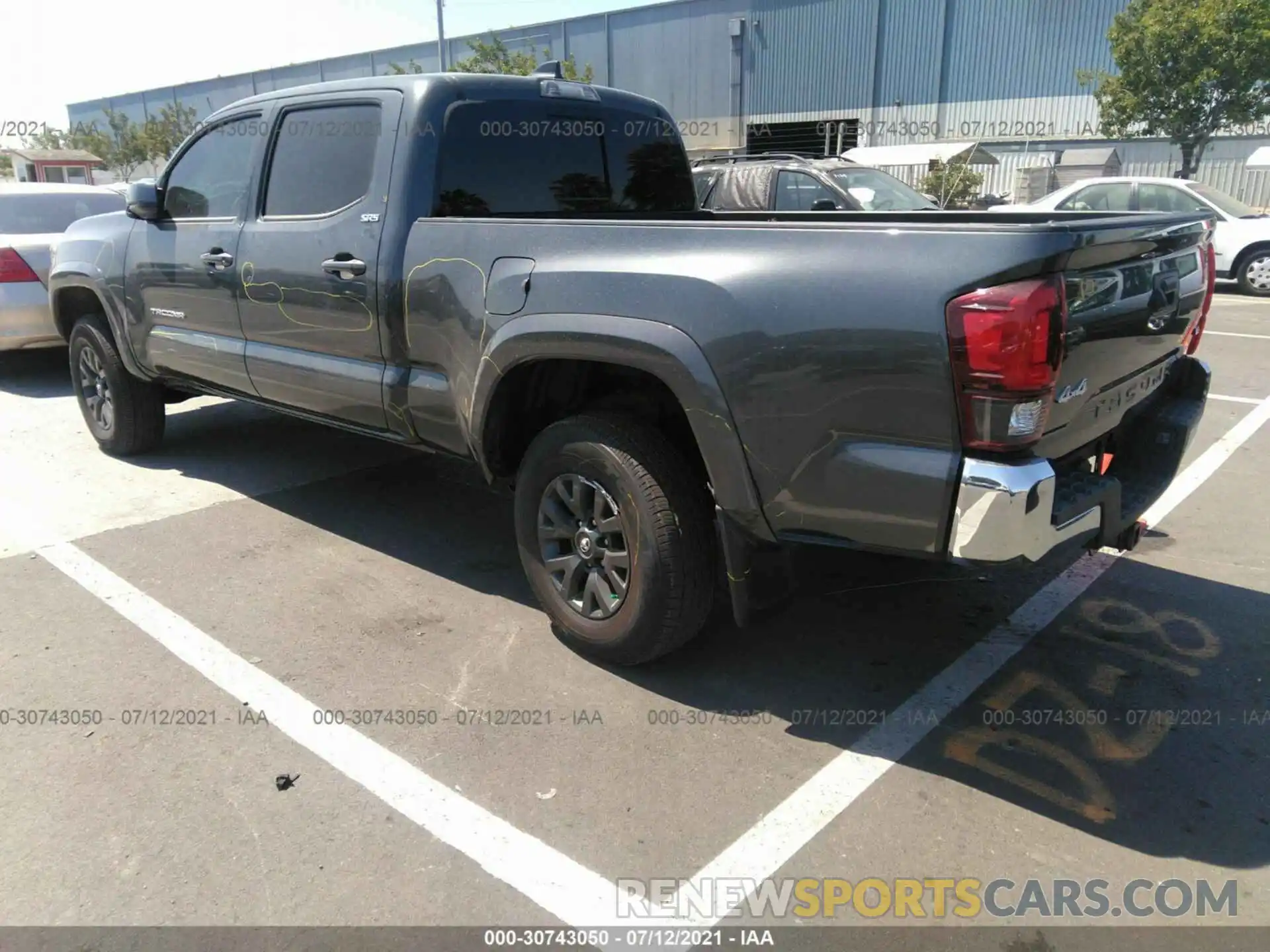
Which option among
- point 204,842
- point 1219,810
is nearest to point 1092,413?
point 1219,810

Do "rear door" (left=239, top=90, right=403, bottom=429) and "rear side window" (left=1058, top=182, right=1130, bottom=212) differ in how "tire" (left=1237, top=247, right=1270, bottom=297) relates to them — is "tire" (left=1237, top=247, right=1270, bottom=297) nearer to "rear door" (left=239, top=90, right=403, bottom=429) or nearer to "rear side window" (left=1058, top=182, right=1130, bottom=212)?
"rear side window" (left=1058, top=182, right=1130, bottom=212)

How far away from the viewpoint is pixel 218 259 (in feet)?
15.3

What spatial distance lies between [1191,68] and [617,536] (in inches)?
959

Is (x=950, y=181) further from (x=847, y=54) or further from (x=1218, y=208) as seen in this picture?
(x=847, y=54)

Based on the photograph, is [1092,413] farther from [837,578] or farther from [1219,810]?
[1219,810]

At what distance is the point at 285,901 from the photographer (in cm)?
244

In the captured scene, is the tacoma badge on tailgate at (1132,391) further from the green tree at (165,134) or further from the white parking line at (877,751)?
the green tree at (165,134)

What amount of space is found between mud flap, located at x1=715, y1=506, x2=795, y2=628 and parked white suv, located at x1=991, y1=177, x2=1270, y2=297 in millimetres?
11870

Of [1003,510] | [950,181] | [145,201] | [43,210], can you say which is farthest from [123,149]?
[1003,510]

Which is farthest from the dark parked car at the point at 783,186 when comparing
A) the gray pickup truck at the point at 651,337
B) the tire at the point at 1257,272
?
the tire at the point at 1257,272

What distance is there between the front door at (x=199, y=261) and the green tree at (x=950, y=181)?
20540 millimetres

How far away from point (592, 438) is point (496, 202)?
53.1 inches

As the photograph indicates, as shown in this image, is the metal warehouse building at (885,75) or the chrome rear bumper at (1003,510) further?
the metal warehouse building at (885,75)

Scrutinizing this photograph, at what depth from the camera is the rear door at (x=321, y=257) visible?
393 cm
